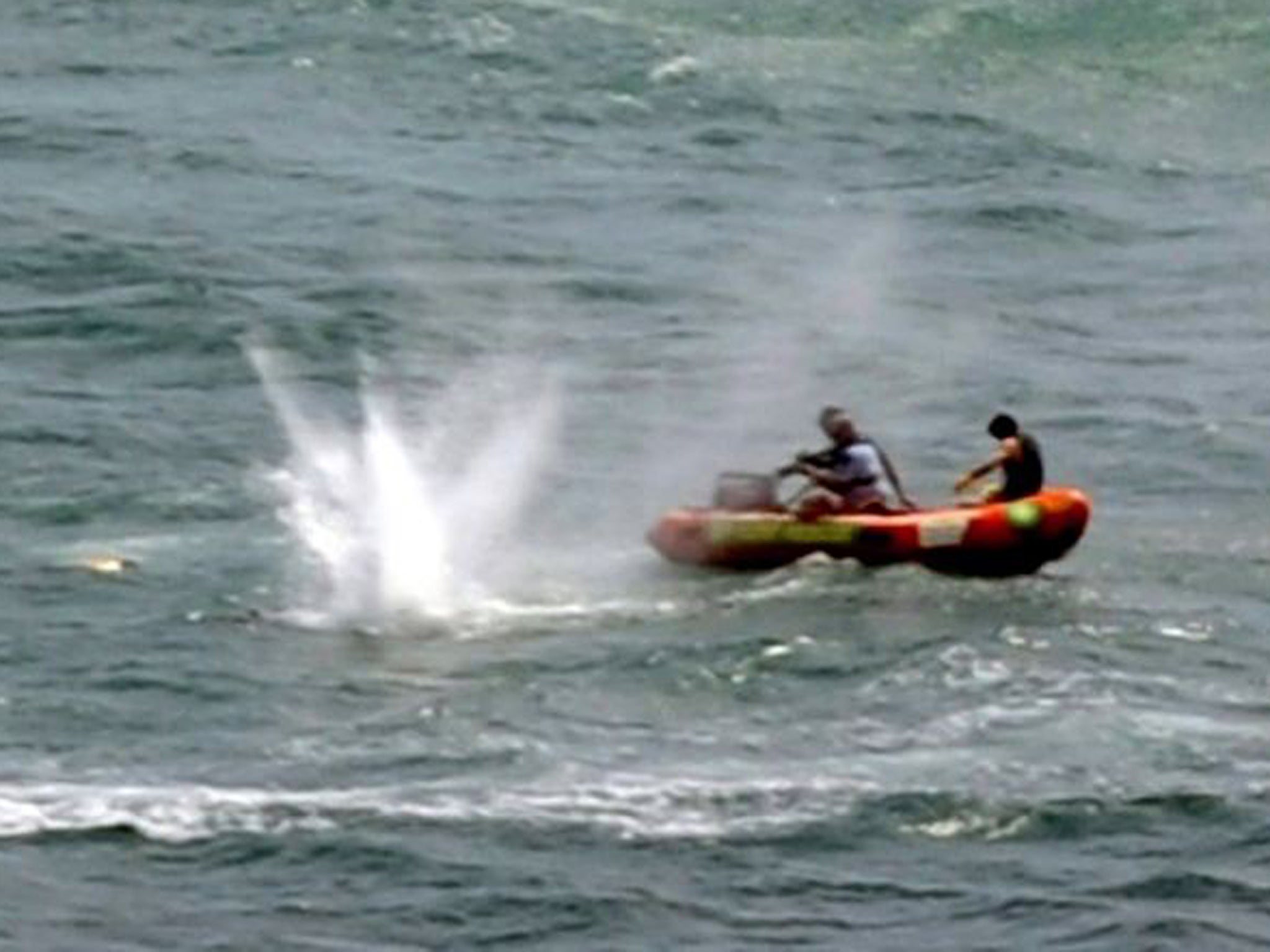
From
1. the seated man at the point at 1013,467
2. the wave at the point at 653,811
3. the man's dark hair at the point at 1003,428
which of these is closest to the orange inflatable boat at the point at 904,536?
the seated man at the point at 1013,467

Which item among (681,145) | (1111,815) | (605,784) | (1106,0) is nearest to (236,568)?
(605,784)

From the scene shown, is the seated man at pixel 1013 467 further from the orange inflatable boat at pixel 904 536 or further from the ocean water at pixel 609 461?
the ocean water at pixel 609 461

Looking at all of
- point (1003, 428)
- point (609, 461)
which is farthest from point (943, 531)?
point (609, 461)

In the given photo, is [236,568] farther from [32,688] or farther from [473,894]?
[473,894]

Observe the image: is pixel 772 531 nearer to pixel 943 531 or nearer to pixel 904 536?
pixel 904 536

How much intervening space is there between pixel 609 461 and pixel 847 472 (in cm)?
575

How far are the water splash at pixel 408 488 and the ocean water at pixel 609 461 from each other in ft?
0.32

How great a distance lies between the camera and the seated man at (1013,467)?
4656 centimetres

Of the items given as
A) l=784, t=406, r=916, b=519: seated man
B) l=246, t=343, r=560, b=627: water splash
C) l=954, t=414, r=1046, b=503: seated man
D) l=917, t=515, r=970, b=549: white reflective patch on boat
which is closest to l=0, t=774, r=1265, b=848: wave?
l=246, t=343, r=560, b=627: water splash

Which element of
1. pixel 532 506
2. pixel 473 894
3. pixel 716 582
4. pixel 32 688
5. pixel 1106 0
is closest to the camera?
pixel 473 894

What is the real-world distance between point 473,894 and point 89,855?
3.05 meters

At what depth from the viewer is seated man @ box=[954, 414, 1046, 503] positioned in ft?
153

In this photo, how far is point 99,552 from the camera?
47438 millimetres

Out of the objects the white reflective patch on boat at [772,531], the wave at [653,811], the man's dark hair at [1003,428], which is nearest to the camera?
the wave at [653,811]
